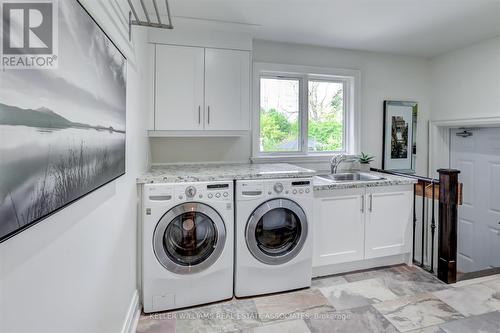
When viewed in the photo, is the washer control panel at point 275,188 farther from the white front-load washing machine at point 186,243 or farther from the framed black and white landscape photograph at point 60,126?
the framed black and white landscape photograph at point 60,126

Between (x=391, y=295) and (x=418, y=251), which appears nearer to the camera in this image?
(x=391, y=295)

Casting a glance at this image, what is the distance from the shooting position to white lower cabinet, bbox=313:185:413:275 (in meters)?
2.53

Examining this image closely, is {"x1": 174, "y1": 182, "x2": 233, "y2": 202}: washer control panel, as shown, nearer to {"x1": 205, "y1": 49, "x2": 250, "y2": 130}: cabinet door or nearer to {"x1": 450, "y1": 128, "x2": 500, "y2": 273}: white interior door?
{"x1": 205, "y1": 49, "x2": 250, "y2": 130}: cabinet door

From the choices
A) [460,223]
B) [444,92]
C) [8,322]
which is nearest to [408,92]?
[444,92]

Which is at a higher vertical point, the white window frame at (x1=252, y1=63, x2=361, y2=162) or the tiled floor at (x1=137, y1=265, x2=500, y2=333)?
the white window frame at (x1=252, y1=63, x2=361, y2=162)

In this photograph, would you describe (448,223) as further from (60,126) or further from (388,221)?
(60,126)

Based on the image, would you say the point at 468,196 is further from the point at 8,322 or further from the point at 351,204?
the point at 8,322

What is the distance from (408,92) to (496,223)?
188cm

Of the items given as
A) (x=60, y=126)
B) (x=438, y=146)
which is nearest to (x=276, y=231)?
(x=60, y=126)

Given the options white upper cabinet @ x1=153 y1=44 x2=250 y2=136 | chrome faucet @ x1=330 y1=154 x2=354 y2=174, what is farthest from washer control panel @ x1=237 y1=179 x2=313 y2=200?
chrome faucet @ x1=330 y1=154 x2=354 y2=174

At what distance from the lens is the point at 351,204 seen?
2.59 metres

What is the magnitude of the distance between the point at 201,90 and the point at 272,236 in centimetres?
149

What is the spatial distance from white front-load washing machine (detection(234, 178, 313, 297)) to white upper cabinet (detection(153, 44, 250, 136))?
788 millimetres

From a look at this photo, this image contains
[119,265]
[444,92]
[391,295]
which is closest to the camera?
[119,265]
